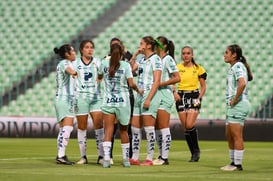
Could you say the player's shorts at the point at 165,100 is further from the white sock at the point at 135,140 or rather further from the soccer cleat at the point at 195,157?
the soccer cleat at the point at 195,157

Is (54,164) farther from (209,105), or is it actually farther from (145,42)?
(209,105)

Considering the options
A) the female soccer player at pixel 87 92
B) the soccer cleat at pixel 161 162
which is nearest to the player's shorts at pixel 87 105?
the female soccer player at pixel 87 92

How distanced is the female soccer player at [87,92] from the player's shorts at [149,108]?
619 mm

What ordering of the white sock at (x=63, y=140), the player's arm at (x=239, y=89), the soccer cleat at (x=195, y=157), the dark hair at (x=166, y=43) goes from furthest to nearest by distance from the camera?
1. the soccer cleat at (x=195, y=157)
2. the dark hair at (x=166, y=43)
3. the white sock at (x=63, y=140)
4. the player's arm at (x=239, y=89)

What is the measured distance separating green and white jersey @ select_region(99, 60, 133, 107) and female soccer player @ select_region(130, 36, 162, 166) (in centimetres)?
55

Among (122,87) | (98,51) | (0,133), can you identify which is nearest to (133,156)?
(122,87)

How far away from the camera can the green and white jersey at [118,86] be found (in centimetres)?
1257

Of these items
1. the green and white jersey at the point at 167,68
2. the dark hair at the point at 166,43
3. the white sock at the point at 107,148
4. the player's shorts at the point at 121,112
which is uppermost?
the dark hair at the point at 166,43

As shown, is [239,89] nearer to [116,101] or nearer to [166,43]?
[116,101]

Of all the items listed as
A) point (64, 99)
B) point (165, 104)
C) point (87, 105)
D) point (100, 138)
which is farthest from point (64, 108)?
point (165, 104)

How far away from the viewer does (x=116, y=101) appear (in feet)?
41.2

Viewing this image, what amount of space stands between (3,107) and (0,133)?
2.97 meters

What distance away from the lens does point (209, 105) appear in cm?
2758

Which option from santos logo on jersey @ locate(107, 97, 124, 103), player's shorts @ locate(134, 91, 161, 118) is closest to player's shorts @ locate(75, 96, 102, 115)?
player's shorts @ locate(134, 91, 161, 118)
